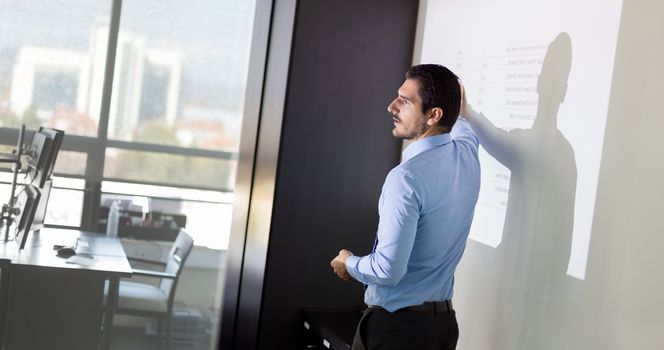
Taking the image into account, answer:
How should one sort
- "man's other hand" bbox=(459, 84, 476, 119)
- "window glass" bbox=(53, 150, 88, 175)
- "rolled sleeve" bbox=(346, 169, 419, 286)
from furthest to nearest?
"window glass" bbox=(53, 150, 88, 175)
"man's other hand" bbox=(459, 84, 476, 119)
"rolled sleeve" bbox=(346, 169, 419, 286)

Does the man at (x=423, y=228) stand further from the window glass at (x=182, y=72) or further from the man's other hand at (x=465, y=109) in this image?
the window glass at (x=182, y=72)

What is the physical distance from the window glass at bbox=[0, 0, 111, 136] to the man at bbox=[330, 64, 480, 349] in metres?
1.68

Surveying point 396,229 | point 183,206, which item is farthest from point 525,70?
point 183,206

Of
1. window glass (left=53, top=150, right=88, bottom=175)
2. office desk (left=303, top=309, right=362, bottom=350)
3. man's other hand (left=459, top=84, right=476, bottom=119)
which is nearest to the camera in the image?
man's other hand (left=459, top=84, right=476, bottom=119)

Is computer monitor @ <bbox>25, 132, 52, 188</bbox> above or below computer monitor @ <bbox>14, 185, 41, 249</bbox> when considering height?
above

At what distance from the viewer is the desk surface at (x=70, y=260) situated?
348 cm

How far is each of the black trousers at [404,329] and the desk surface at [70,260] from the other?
1679 millimetres

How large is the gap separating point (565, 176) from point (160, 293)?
2.09 metres

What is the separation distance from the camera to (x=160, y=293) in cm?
371

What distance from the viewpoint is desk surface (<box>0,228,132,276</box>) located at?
348cm

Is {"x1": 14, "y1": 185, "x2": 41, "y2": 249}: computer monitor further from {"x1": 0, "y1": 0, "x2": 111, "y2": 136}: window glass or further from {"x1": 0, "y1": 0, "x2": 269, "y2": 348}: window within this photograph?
{"x1": 0, "y1": 0, "x2": 111, "y2": 136}: window glass

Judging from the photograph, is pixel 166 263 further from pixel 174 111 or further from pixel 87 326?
pixel 174 111

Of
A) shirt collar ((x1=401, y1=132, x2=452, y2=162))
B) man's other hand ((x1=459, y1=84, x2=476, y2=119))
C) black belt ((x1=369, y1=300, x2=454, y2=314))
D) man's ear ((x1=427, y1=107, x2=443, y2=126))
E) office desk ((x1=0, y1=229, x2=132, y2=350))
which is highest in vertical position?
man's other hand ((x1=459, y1=84, x2=476, y2=119))

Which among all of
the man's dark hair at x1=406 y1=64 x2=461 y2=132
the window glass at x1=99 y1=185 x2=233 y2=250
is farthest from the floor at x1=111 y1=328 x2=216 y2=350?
the man's dark hair at x1=406 y1=64 x2=461 y2=132
